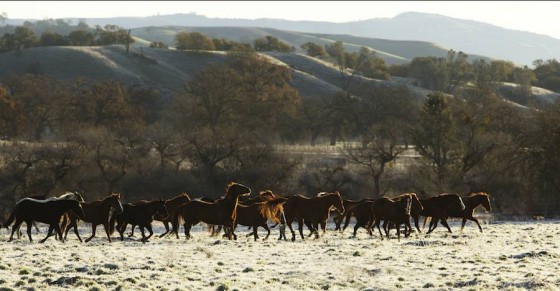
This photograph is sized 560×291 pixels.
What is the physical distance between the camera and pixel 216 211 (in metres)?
25.7

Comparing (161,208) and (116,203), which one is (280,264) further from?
(161,208)

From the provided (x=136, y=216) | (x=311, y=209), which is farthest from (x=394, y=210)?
(x=136, y=216)

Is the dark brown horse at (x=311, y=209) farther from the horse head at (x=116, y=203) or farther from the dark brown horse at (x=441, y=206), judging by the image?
the horse head at (x=116, y=203)

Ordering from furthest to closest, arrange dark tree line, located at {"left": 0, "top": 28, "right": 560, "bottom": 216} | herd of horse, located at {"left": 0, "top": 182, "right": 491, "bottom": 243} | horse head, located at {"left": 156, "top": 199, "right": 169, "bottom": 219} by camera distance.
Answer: dark tree line, located at {"left": 0, "top": 28, "right": 560, "bottom": 216} < horse head, located at {"left": 156, "top": 199, "right": 169, "bottom": 219} < herd of horse, located at {"left": 0, "top": 182, "right": 491, "bottom": 243}

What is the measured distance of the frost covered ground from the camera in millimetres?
16719

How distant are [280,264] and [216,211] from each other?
6.55 meters

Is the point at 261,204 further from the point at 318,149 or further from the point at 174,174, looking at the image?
the point at 318,149

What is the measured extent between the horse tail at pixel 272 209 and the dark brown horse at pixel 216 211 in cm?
93

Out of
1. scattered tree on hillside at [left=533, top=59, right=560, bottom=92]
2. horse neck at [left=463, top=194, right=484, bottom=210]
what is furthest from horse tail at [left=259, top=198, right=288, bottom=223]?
scattered tree on hillside at [left=533, top=59, right=560, bottom=92]

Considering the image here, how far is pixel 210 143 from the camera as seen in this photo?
5634 cm

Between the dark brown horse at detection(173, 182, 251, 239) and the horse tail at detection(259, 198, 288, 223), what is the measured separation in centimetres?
93

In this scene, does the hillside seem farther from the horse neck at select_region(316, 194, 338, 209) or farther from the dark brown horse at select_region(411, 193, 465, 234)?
the horse neck at select_region(316, 194, 338, 209)

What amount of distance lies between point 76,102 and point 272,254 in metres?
61.6

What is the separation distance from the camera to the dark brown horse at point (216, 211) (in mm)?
25656
